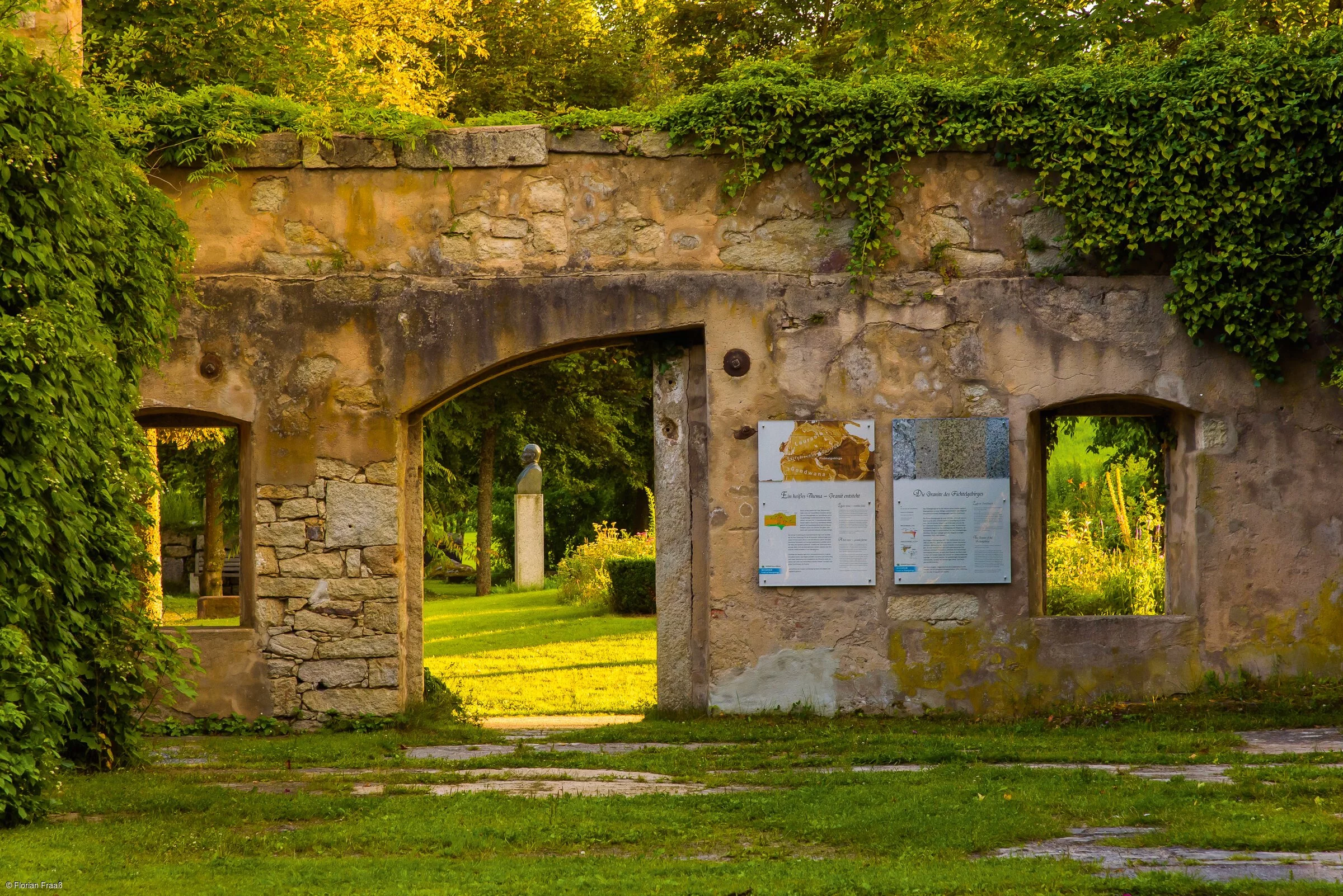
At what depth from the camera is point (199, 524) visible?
2598 cm

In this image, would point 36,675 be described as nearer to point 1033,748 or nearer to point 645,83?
point 1033,748

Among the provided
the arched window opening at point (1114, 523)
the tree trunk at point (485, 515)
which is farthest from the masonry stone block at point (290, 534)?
the tree trunk at point (485, 515)

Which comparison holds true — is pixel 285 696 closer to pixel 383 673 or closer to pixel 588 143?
pixel 383 673

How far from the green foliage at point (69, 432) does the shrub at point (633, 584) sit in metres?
10.1

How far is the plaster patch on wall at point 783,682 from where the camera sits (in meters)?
8.70

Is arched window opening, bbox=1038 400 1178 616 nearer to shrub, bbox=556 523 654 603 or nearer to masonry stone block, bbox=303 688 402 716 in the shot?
masonry stone block, bbox=303 688 402 716

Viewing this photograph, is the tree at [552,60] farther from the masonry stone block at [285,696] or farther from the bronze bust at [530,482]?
the masonry stone block at [285,696]

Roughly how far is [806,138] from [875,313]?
1.24 m

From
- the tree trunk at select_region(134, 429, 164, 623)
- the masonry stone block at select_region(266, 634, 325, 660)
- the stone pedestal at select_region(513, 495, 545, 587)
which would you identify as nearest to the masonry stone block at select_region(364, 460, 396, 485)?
the masonry stone block at select_region(266, 634, 325, 660)

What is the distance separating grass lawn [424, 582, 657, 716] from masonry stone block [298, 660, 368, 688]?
5.94 feet

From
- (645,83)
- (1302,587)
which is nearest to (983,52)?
(645,83)

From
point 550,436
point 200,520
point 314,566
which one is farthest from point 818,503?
point 200,520

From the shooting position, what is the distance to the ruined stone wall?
868 cm

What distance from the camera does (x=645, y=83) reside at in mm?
23922
